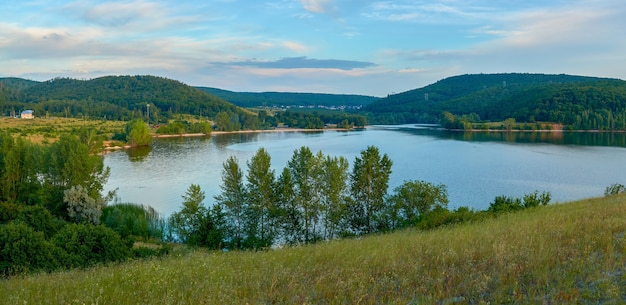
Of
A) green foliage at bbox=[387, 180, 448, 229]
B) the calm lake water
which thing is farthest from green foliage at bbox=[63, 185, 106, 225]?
green foliage at bbox=[387, 180, 448, 229]

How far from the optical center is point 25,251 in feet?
51.4

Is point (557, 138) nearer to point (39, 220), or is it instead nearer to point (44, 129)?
point (39, 220)

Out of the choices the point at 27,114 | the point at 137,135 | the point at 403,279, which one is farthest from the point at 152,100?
the point at 403,279

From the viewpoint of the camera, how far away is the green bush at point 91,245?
16703 mm

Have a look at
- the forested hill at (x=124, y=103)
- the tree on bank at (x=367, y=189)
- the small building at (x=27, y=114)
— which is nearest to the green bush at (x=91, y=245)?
the tree on bank at (x=367, y=189)

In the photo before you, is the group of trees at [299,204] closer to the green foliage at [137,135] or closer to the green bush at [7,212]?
the green bush at [7,212]

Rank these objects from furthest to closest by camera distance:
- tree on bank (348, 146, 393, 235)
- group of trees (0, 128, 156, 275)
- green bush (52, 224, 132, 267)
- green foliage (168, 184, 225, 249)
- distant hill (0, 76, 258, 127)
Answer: distant hill (0, 76, 258, 127)
tree on bank (348, 146, 393, 235)
green foliage (168, 184, 225, 249)
green bush (52, 224, 132, 267)
group of trees (0, 128, 156, 275)

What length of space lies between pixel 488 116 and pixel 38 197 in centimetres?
14708

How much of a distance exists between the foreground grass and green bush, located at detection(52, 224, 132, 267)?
413 inches

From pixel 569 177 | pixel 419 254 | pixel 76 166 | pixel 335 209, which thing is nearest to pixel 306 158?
pixel 335 209

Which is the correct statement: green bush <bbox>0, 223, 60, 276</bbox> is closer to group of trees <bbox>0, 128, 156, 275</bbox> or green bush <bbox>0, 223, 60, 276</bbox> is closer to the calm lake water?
group of trees <bbox>0, 128, 156, 275</bbox>

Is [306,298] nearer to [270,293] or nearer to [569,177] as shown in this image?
[270,293]

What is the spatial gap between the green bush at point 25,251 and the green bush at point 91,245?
0.72 meters

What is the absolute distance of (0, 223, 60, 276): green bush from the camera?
1532 centimetres
